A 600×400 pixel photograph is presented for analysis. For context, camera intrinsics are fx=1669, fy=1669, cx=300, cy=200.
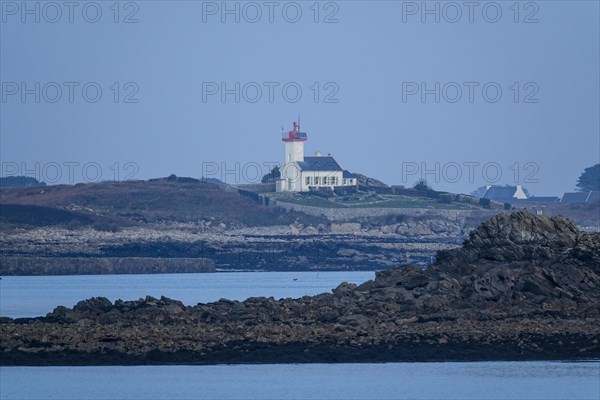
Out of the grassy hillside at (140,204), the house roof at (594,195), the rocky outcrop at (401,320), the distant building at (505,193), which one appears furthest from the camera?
the distant building at (505,193)

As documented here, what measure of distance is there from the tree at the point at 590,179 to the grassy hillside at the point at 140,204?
141 feet

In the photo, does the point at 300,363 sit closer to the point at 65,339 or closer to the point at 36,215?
the point at 65,339

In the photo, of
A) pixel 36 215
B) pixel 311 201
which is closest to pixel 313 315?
pixel 36 215

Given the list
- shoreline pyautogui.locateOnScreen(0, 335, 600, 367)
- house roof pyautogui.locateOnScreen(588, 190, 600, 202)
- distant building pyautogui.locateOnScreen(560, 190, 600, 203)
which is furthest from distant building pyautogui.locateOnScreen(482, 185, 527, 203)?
shoreline pyautogui.locateOnScreen(0, 335, 600, 367)

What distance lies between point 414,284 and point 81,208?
2806 inches

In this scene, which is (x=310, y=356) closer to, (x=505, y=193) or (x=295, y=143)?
(x=295, y=143)

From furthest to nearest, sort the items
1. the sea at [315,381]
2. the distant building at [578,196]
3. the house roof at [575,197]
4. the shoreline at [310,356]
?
the house roof at [575,197], the distant building at [578,196], the shoreline at [310,356], the sea at [315,381]

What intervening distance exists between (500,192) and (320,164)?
1872 inches

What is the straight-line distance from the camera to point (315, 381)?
30.0 metres

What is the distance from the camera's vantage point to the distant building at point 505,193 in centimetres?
15545

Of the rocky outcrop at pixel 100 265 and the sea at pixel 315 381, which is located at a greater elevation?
the rocky outcrop at pixel 100 265

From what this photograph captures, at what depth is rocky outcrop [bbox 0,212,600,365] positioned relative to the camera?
1257 inches

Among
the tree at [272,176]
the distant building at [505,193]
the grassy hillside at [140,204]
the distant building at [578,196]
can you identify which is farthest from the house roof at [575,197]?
the grassy hillside at [140,204]

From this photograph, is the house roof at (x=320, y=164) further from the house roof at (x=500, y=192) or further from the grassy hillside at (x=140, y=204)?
the house roof at (x=500, y=192)
